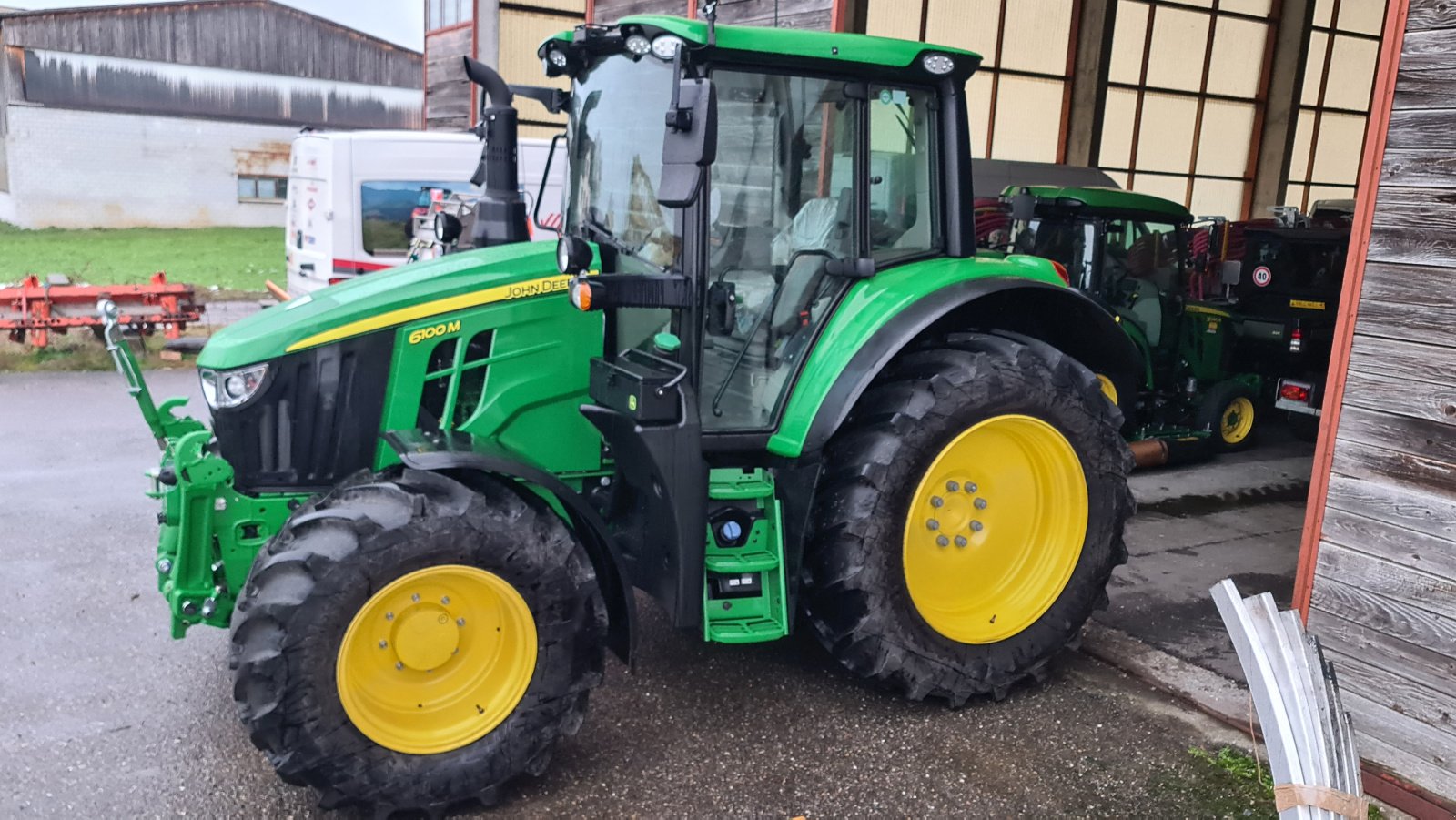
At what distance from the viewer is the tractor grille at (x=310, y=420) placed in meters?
3.57

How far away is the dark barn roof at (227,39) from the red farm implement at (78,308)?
64.0 ft

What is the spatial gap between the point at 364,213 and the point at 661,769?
27.0 feet

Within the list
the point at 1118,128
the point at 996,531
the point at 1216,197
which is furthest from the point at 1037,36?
the point at 996,531

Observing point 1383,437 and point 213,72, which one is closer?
point 1383,437

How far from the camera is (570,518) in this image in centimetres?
359

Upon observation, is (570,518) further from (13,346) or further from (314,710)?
(13,346)

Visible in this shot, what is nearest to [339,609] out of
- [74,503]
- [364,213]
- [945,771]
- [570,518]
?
[570,518]

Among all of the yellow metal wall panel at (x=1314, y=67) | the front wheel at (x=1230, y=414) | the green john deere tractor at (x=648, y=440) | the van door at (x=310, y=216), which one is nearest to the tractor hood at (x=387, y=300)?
the green john deere tractor at (x=648, y=440)

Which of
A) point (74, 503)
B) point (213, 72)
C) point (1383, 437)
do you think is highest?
point (213, 72)

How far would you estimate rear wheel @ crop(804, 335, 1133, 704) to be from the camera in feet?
12.6

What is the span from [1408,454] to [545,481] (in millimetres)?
2559

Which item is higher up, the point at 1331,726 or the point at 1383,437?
the point at 1383,437

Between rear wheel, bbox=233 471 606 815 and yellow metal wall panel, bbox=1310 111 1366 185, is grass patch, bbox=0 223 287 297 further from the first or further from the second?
yellow metal wall panel, bbox=1310 111 1366 185

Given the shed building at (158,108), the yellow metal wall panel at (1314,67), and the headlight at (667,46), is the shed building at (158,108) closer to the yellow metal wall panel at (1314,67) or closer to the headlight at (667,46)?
the yellow metal wall panel at (1314,67)
